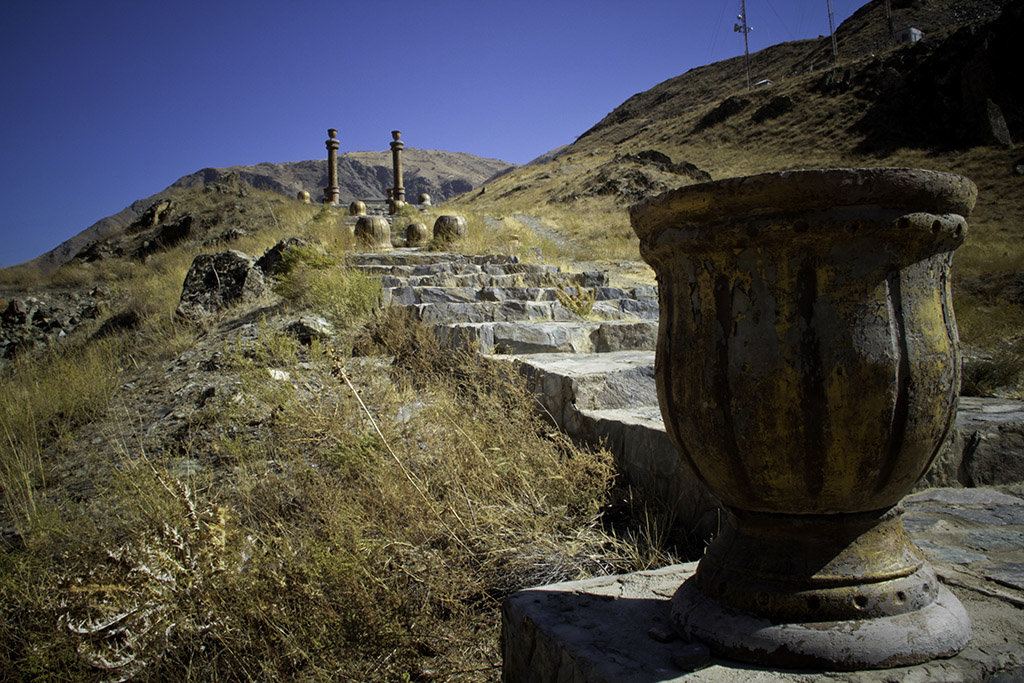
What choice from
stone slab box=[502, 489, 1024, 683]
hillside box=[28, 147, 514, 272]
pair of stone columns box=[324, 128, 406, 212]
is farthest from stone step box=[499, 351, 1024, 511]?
hillside box=[28, 147, 514, 272]

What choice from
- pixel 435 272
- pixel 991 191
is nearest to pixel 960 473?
pixel 435 272

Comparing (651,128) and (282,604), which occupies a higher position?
(651,128)

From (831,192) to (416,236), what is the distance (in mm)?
11929

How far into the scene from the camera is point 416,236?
41.6 feet

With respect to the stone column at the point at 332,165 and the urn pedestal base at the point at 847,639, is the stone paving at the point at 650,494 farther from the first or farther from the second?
the stone column at the point at 332,165

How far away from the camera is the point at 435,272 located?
8.91 meters

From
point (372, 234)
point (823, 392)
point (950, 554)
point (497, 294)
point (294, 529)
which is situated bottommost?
point (950, 554)

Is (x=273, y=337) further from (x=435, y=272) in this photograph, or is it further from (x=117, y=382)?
(x=435, y=272)

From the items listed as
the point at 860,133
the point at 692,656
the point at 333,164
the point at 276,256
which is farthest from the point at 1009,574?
the point at 860,133

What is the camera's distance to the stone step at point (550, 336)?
15.9 feet

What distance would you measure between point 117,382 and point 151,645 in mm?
3652

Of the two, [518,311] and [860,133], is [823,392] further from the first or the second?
[860,133]

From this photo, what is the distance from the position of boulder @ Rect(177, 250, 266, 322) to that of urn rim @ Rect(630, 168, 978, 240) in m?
7.04

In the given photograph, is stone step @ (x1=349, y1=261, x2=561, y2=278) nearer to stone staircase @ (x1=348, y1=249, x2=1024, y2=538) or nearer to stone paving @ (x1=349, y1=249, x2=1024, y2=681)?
stone staircase @ (x1=348, y1=249, x2=1024, y2=538)
